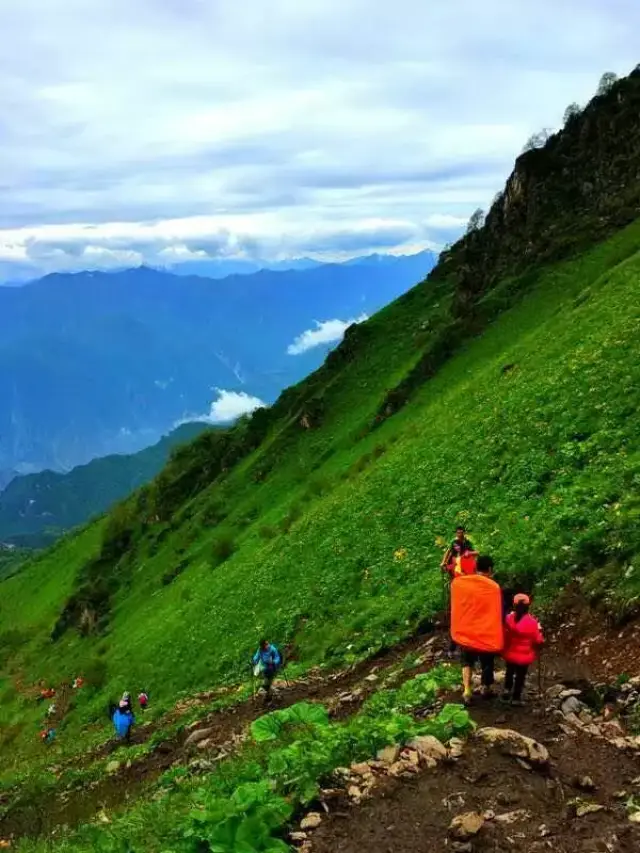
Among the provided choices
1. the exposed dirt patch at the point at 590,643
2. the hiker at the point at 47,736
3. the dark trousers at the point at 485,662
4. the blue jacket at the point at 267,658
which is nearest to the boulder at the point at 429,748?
the dark trousers at the point at 485,662

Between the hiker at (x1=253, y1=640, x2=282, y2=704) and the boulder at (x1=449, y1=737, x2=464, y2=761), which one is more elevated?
the boulder at (x1=449, y1=737, x2=464, y2=761)

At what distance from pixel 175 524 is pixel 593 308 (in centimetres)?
5089

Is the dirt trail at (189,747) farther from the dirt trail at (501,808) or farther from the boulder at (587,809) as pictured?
the boulder at (587,809)

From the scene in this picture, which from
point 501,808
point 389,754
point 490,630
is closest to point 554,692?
point 490,630

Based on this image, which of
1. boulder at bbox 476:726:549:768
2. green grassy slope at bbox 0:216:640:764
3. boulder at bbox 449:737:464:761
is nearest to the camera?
boulder at bbox 476:726:549:768

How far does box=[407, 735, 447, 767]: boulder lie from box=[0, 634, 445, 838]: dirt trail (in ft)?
20.0

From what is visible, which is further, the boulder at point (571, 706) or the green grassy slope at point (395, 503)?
the green grassy slope at point (395, 503)

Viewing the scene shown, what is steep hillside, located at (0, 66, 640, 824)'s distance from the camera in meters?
21.0

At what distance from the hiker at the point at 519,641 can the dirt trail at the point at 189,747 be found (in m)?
4.61

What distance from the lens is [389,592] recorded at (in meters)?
23.9

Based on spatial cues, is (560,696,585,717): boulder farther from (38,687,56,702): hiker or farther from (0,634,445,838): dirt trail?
(38,687,56,702): hiker

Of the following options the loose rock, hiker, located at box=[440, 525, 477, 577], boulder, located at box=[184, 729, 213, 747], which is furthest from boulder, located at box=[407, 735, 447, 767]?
boulder, located at box=[184, 729, 213, 747]

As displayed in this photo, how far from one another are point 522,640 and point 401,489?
19.9 metres

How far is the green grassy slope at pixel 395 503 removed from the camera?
68.0 ft
